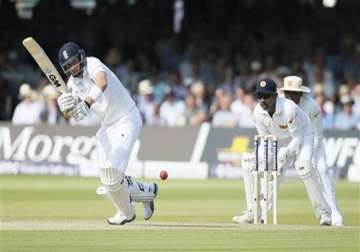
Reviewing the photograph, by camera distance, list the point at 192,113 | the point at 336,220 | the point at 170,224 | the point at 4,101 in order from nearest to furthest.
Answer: the point at 170,224, the point at 336,220, the point at 192,113, the point at 4,101

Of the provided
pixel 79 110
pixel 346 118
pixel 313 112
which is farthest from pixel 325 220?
pixel 346 118

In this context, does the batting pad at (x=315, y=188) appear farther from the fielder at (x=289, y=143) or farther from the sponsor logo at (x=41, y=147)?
the sponsor logo at (x=41, y=147)

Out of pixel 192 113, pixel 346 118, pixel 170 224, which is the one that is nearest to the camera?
pixel 170 224

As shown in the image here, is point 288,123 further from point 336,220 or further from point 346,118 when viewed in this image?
point 346,118

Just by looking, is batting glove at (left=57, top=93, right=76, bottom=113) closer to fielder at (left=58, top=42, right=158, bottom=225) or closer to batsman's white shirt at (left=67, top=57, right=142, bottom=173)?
fielder at (left=58, top=42, right=158, bottom=225)

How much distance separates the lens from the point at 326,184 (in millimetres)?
11812

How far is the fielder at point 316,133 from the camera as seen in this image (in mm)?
11741

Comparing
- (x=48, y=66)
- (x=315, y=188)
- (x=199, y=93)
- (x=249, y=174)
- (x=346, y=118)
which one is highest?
(x=199, y=93)

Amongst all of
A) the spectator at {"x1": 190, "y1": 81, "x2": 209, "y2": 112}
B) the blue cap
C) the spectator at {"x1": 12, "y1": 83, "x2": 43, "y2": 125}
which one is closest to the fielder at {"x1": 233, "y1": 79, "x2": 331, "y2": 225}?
the blue cap

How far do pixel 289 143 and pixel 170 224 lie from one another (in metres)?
1.48

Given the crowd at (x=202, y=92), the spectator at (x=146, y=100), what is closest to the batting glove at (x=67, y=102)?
the crowd at (x=202, y=92)

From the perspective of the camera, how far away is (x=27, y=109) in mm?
21672

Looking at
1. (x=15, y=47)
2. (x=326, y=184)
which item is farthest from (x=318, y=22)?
(x=326, y=184)

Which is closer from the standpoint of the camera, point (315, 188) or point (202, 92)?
point (315, 188)
